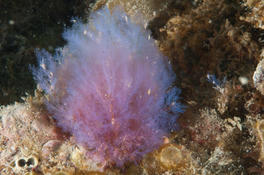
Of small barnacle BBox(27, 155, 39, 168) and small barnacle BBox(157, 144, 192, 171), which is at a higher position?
small barnacle BBox(27, 155, 39, 168)

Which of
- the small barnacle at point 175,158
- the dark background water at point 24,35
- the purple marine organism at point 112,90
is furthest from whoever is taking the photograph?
the dark background water at point 24,35

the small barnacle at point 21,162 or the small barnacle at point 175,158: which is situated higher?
the small barnacle at point 21,162

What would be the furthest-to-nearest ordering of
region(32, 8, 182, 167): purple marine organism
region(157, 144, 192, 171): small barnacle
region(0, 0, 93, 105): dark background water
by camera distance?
region(0, 0, 93, 105): dark background water → region(32, 8, 182, 167): purple marine organism → region(157, 144, 192, 171): small barnacle

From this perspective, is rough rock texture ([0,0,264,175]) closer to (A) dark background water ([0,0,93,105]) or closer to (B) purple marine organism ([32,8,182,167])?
(B) purple marine organism ([32,8,182,167])

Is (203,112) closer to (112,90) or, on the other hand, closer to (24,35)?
(112,90)

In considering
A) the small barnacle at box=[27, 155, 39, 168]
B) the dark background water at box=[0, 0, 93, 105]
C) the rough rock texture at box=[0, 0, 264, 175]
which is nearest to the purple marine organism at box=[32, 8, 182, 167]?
the rough rock texture at box=[0, 0, 264, 175]

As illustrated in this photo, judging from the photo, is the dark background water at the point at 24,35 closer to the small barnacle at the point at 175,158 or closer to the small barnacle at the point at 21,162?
the small barnacle at the point at 21,162

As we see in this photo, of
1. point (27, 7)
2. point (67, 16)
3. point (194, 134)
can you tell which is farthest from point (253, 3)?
point (27, 7)

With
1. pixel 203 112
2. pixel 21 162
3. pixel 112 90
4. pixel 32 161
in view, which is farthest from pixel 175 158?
pixel 21 162

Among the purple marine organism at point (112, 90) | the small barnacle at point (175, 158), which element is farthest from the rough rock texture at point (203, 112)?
the purple marine organism at point (112, 90)

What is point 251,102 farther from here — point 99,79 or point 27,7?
point 27,7
